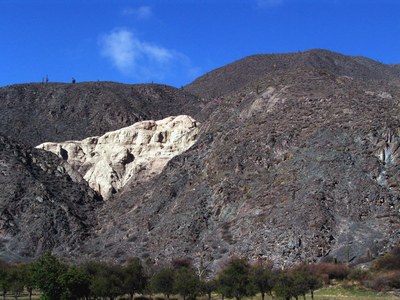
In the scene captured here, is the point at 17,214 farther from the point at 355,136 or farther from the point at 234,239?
the point at 355,136

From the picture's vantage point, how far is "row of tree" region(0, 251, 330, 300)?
110 feet

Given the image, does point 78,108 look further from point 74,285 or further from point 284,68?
point 74,285

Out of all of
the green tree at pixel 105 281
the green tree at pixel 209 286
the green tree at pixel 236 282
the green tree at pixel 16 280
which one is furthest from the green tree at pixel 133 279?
the green tree at pixel 16 280

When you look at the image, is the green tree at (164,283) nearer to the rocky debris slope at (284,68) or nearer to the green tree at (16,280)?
the green tree at (16,280)

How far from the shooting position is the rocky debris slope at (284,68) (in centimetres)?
13288

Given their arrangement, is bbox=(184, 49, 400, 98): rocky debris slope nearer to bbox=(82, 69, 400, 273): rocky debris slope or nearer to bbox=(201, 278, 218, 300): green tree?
bbox=(82, 69, 400, 273): rocky debris slope

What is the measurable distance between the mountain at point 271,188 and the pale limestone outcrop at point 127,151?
1818 mm

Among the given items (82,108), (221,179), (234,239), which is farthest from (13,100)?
(234,239)

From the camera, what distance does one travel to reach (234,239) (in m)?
44.8

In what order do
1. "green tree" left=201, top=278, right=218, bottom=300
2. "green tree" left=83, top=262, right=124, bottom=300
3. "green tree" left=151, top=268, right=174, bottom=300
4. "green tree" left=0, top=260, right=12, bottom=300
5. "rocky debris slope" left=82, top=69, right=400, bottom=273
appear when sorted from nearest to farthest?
"green tree" left=83, top=262, right=124, bottom=300 → "green tree" left=201, top=278, right=218, bottom=300 → "green tree" left=151, top=268, right=174, bottom=300 → "rocky debris slope" left=82, top=69, right=400, bottom=273 → "green tree" left=0, top=260, right=12, bottom=300

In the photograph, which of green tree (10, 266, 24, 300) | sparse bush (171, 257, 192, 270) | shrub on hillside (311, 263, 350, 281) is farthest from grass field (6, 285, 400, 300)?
green tree (10, 266, 24, 300)

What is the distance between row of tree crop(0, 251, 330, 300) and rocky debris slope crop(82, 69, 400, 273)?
3.97 metres

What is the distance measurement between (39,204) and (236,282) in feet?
115

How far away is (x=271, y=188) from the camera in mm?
48125
